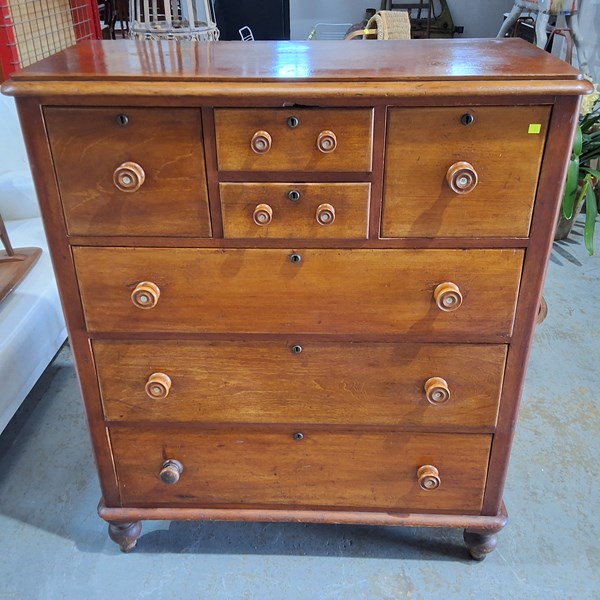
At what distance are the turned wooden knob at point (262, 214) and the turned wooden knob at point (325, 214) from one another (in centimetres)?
8

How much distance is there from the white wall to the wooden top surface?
5.04 meters

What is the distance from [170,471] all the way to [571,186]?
1841 millimetres

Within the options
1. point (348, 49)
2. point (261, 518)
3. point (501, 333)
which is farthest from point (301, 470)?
point (348, 49)

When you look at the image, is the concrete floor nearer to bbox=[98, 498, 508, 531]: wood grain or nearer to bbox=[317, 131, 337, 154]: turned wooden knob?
bbox=[98, 498, 508, 531]: wood grain

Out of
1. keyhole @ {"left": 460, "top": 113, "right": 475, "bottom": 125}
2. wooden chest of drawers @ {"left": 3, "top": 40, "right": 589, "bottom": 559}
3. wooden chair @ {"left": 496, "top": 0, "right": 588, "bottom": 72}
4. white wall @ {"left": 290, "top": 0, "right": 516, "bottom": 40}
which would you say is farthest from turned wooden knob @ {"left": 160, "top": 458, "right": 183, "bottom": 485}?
white wall @ {"left": 290, "top": 0, "right": 516, "bottom": 40}

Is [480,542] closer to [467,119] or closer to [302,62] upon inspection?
[467,119]

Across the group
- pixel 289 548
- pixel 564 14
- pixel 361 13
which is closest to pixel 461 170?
pixel 289 548

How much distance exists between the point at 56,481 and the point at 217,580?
541mm

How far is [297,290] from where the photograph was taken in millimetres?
1115

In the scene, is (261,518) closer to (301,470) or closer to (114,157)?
(301,470)

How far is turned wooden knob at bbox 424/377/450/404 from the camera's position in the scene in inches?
46.4

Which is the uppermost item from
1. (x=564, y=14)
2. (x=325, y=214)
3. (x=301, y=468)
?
(x=564, y=14)

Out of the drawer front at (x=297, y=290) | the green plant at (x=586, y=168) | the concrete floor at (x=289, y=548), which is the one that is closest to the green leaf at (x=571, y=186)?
the green plant at (x=586, y=168)

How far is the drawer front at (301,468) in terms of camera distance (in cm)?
128
